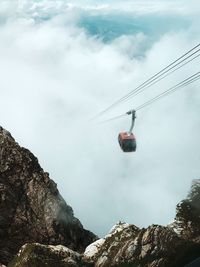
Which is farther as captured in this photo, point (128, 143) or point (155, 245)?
point (128, 143)

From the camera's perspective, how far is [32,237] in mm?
79750

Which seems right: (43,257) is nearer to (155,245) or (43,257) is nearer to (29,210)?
(155,245)

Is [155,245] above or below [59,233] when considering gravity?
below

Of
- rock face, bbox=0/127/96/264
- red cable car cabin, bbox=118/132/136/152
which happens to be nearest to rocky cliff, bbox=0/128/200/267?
rock face, bbox=0/127/96/264

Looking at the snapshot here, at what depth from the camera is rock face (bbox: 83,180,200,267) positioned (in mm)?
59344

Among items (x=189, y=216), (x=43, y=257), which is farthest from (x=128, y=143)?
(x=43, y=257)

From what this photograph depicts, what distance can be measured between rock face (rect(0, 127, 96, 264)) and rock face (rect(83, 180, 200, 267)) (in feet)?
41.3

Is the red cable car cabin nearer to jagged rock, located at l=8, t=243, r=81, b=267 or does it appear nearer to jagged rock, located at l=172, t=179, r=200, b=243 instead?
jagged rock, located at l=172, t=179, r=200, b=243

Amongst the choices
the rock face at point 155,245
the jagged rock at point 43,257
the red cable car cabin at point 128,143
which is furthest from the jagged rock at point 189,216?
the jagged rock at point 43,257

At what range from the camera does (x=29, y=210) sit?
8250 cm

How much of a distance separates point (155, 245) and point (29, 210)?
26.9 metres

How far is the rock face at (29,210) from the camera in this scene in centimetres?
7981

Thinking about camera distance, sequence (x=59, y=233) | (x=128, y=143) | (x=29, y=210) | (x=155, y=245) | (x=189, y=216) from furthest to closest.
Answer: (x=29, y=210) < (x=59, y=233) < (x=128, y=143) < (x=189, y=216) < (x=155, y=245)

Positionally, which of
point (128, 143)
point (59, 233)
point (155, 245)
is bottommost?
point (155, 245)
